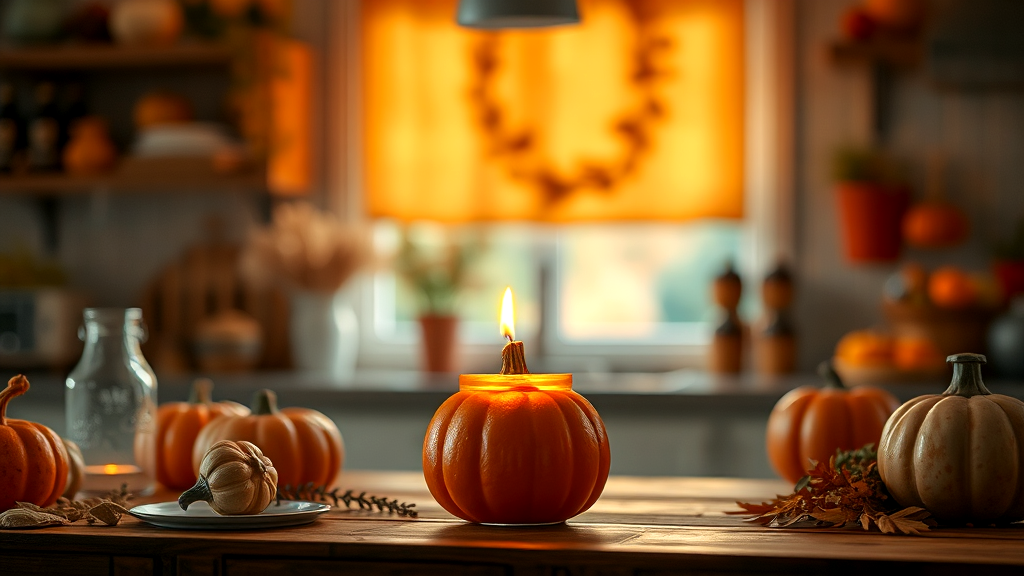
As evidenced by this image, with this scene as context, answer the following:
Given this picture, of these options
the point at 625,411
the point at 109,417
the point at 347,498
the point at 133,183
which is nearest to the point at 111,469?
the point at 109,417

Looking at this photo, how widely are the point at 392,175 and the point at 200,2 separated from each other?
75 centimetres

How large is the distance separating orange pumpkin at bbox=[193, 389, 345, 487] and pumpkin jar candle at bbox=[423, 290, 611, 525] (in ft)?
0.84

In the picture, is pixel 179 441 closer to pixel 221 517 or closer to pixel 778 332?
pixel 221 517

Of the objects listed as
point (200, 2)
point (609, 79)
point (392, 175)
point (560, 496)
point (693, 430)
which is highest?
point (200, 2)

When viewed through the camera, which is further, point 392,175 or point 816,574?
point 392,175

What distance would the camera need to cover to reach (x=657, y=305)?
12.2ft

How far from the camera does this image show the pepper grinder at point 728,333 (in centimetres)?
341

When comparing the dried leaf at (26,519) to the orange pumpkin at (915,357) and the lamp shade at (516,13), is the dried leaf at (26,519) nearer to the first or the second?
the lamp shade at (516,13)

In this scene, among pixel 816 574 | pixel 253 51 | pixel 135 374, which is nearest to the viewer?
pixel 816 574

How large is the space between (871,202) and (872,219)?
0.05m

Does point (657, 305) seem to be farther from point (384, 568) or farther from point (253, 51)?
point (384, 568)

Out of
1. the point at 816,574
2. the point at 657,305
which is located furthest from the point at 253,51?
the point at 816,574

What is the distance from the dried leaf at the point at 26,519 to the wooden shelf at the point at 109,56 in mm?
2574

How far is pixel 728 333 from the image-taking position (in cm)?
341
